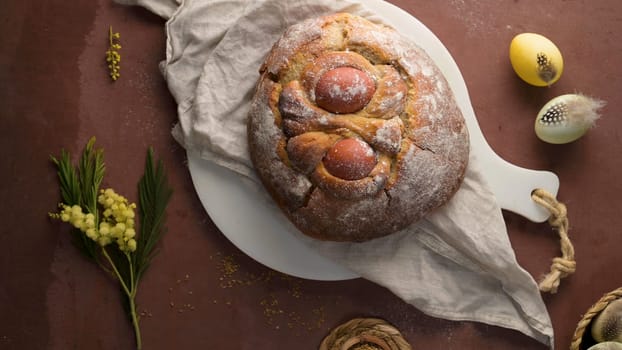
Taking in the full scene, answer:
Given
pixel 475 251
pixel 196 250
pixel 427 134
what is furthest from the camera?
pixel 196 250

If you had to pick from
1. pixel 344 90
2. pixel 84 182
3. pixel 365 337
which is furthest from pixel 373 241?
pixel 84 182

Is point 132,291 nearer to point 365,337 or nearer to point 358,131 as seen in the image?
point 365,337

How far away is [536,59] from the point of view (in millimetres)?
1603

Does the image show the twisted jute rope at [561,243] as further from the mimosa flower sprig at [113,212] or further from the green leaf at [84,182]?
the green leaf at [84,182]

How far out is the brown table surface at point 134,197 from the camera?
1684mm

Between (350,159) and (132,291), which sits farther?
(132,291)

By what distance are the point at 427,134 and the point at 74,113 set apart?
966mm

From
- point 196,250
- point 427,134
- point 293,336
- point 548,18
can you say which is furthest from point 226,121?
point 548,18

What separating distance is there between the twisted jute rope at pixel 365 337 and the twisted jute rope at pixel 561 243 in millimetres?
415

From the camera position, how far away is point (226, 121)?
5.14ft

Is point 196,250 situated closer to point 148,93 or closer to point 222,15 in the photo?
point 148,93

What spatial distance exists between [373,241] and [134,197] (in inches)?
26.1

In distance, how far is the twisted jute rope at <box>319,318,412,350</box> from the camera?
1.62 m

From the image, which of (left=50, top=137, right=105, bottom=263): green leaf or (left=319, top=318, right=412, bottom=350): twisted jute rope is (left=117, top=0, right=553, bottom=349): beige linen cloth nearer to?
(left=319, top=318, right=412, bottom=350): twisted jute rope
